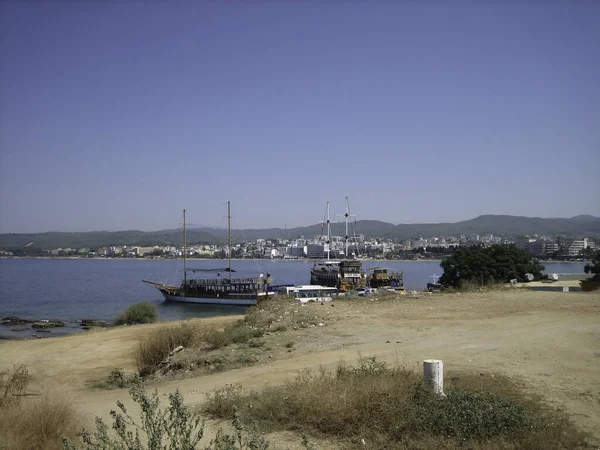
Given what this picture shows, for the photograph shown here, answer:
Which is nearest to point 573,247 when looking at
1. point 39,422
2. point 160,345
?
point 160,345

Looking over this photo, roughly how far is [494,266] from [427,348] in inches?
1218

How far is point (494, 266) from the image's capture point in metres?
39.8

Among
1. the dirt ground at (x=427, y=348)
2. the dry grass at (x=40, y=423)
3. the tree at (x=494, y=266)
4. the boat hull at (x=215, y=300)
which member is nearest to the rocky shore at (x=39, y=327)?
the dirt ground at (x=427, y=348)

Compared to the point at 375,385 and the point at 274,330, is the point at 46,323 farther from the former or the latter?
the point at 375,385

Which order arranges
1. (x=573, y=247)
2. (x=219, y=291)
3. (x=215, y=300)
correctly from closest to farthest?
(x=215, y=300), (x=219, y=291), (x=573, y=247)

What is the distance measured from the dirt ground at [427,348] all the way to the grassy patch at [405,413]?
0.49 meters

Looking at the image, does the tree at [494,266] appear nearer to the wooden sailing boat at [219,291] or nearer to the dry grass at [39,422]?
the wooden sailing boat at [219,291]

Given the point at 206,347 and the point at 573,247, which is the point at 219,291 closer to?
the point at 206,347

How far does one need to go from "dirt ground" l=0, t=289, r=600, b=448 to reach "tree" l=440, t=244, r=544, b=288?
17.4 metres

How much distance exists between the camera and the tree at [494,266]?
39.0 metres

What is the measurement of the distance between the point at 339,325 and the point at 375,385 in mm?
9215

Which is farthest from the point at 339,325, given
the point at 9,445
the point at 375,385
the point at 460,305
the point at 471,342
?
the point at 9,445

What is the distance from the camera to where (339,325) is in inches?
623

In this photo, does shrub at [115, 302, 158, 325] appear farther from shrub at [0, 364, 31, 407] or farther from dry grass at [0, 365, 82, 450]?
dry grass at [0, 365, 82, 450]
